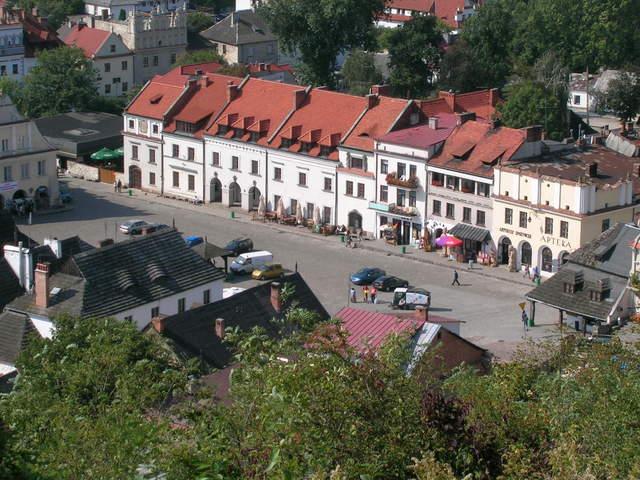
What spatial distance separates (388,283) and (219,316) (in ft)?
58.6

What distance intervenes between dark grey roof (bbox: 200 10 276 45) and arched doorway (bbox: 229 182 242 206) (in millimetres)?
35363

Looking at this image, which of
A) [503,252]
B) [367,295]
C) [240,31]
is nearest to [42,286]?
[367,295]

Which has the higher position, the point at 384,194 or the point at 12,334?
the point at 384,194

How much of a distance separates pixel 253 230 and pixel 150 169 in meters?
10.6

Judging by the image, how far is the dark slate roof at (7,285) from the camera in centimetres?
5100

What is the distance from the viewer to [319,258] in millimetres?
69625

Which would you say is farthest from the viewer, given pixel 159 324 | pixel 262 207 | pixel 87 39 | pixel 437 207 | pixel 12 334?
pixel 87 39

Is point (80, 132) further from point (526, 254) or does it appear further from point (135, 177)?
point (526, 254)

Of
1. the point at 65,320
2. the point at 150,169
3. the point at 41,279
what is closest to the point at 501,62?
the point at 150,169

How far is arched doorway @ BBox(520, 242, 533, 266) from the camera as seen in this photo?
67375 millimetres

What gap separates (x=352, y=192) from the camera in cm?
7438

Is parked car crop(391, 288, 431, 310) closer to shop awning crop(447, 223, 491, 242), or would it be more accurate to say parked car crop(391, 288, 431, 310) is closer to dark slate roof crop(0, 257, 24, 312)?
shop awning crop(447, 223, 491, 242)

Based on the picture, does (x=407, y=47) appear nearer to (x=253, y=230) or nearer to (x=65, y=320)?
(x=253, y=230)

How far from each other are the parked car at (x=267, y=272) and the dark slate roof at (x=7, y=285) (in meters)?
15.9
